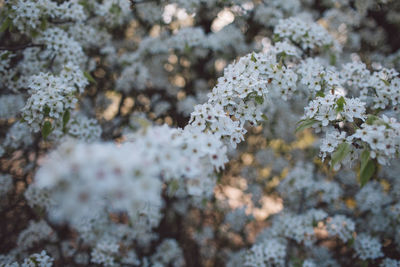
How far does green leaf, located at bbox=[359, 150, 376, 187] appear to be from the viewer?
2.39 meters

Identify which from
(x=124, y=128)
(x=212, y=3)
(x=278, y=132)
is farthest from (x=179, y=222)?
(x=212, y=3)

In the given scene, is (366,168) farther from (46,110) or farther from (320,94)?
(46,110)

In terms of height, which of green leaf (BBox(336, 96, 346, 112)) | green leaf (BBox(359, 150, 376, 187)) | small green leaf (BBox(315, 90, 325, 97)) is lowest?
green leaf (BBox(359, 150, 376, 187))

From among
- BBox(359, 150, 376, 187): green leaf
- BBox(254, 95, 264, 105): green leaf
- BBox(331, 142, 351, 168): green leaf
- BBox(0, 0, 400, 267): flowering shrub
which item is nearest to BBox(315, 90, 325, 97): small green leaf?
BBox(0, 0, 400, 267): flowering shrub

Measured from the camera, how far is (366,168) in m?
2.44

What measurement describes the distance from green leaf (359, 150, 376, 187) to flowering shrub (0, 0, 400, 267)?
1.3 inches

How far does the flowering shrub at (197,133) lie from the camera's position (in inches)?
86.7

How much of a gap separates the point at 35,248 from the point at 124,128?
2501 millimetres

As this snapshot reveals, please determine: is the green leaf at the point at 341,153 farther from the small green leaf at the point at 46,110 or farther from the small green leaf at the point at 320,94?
the small green leaf at the point at 46,110

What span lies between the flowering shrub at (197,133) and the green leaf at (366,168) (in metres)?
0.03

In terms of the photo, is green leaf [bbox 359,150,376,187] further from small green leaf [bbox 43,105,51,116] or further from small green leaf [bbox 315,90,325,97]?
small green leaf [bbox 43,105,51,116]

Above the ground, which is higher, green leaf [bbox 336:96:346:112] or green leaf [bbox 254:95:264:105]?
green leaf [bbox 254:95:264:105]

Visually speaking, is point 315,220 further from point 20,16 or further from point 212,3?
point 20,16

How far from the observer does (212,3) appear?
5352 mm
